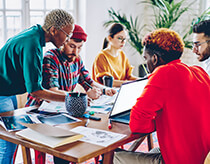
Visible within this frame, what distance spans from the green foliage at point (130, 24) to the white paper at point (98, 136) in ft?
9.74

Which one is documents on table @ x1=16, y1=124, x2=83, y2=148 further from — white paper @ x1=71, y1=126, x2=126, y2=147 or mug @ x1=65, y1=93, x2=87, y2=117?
mug @ x1=65, y1=93, x2=87, y2=117

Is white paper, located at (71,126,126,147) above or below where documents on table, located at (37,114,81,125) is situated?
above

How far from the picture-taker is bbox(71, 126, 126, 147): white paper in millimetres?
1430

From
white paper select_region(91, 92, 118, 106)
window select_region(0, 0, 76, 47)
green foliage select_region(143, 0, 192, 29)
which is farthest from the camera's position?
green foliage select_region(143, 0, 192, 29)

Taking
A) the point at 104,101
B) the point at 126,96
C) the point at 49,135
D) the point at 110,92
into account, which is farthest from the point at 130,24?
the point at 49,135

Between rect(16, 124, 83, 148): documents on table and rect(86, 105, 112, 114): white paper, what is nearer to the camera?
rect(16, 124, 83, 148): documents on table

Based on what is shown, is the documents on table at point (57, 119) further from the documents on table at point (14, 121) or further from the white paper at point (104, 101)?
the white paper at point (104, 101)

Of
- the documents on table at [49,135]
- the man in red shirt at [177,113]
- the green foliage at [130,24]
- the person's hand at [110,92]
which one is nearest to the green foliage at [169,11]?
the green foliage at [130,24]

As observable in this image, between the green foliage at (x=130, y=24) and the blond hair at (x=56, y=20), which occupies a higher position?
the blond hair at (x=56, y=20)

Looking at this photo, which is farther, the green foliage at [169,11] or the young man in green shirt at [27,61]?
the green foliage at [169,11]

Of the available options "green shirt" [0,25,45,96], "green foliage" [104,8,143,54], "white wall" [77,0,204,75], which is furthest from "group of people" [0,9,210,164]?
"green foliage" [104,8,143,54]

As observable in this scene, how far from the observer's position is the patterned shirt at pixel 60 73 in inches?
88.5

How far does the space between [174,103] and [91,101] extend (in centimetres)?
83

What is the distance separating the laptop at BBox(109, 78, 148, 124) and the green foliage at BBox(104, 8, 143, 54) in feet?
8.36
